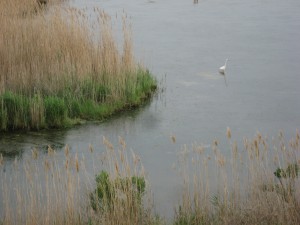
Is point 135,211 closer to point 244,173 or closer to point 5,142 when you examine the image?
point 244,173

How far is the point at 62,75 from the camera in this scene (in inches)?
287

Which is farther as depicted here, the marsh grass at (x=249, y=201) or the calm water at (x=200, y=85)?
the calm water at (x=200, y=85)

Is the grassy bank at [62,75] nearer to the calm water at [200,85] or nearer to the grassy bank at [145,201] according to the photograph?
the calm water at [200,85]

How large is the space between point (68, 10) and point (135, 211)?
189 inches

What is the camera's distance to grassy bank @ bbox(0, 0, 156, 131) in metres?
6.70

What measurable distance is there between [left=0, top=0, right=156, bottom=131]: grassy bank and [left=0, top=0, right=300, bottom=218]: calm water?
0.25 meters

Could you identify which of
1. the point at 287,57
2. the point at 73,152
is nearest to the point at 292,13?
the point at 287,57

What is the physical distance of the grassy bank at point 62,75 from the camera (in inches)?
264

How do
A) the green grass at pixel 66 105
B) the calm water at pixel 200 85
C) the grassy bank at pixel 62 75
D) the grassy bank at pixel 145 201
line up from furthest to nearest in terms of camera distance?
the grassy bank at pixel 62 75 → the green grass at pixel 66 105 → the calm water at pixel 200 85 → the grassy bank at pixel 145 201

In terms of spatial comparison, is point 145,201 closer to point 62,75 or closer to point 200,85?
point 62,75

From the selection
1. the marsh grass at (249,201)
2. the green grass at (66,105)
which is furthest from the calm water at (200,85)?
the marsh grass at (249,201)

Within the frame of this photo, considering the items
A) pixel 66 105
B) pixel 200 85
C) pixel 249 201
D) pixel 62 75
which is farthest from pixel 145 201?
pixel 200 85

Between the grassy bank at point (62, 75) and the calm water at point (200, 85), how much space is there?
0.81 feet

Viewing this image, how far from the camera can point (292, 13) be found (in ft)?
40.7
